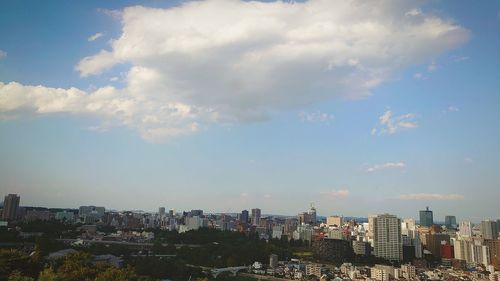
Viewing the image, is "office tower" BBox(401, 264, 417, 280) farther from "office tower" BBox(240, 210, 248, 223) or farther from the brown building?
"office tower" BBox(240, 210, 248, 223)

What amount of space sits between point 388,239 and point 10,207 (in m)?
33.5

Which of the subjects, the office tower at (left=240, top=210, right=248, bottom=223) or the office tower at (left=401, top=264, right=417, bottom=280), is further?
the office tower at (left=240, top=210, right=248, bottom=223)

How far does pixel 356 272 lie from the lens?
21078 mm

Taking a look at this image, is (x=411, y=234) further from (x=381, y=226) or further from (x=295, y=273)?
(x=295, y=273)

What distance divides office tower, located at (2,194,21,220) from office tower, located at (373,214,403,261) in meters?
32.3

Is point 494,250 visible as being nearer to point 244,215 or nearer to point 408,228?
point 408,228

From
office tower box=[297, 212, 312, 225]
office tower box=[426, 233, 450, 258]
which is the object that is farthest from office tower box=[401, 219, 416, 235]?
office tower box=[297, 212, 312, 225]

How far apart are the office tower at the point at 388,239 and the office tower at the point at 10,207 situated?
32.3 metres

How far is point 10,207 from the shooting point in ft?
124

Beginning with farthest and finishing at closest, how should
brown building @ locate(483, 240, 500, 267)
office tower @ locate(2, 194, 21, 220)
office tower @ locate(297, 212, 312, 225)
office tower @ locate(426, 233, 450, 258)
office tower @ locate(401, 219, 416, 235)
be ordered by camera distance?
office tower @ locate(297, 212, 312, 225), office tower @ locate(2, 194, 21, 220), office tower @ locate(401, 219, 416, 235), office tower @ locate(426, 233, 450, 258), brown building @ locate(483, 240, 500, 267)

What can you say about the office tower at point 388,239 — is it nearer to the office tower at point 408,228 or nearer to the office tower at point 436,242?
Answer: the office tower at point 436,242

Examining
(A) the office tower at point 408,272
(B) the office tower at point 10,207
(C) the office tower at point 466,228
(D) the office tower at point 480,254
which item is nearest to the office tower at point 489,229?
(C) the office tower at point 466,228

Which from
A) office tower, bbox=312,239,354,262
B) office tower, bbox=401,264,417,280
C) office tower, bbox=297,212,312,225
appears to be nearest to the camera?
office tower, bbox=401,264,417,280

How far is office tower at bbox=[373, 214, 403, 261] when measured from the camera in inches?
1185
